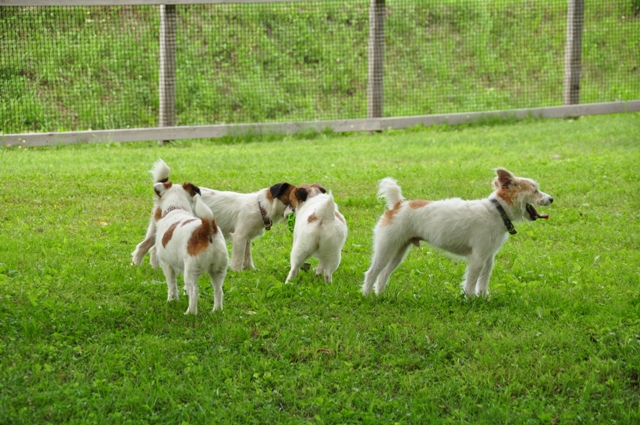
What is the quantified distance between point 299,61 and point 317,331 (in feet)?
47.5

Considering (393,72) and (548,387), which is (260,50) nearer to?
(393,72)

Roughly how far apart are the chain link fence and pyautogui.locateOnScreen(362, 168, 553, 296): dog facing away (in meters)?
10.8

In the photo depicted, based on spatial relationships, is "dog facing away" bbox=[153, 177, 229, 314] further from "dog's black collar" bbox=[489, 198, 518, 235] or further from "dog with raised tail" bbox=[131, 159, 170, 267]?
"dog's black collar" bbox=[489, 198, 518, 235]

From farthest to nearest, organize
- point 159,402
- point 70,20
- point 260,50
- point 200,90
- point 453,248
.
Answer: point 260,50
point 200,90
point 70,20
point 453,248
point 159,402

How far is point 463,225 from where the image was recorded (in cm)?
686

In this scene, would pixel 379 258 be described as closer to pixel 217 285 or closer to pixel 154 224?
pixel 217 285

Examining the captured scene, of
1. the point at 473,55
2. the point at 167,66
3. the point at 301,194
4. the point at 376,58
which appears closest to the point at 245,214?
the point at 301,194

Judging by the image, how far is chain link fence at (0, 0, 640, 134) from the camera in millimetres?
16453

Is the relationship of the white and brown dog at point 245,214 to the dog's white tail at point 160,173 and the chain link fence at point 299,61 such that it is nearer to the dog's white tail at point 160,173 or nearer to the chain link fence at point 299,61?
the dog's white tail at point 160,173

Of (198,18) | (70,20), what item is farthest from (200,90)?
(70,20)

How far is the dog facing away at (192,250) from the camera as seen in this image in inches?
238

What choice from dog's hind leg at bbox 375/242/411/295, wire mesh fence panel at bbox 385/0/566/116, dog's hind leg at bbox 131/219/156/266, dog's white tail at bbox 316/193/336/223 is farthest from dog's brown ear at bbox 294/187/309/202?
wire mesh fence panel at bbox 385/0/566/116

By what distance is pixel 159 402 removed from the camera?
4949 mm

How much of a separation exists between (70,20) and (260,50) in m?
5.14
